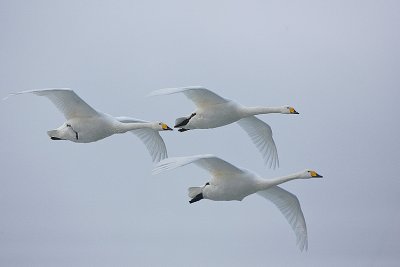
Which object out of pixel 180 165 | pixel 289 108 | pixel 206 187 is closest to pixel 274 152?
pixel 289 108

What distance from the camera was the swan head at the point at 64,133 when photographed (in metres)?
34.2

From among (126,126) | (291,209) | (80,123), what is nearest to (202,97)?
(126,126)

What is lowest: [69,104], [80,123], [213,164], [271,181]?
[271,181]

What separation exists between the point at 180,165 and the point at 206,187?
14.4ft

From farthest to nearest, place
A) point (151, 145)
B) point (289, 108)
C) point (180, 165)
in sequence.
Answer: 1. point (151, 145)
2. point (289, 108)
3. point (180, 165)

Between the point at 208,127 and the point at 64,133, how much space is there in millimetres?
4277

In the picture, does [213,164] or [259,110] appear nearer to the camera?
[213,164]

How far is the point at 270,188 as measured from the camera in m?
35.3

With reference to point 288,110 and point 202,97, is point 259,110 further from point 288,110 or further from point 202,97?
point 202,97

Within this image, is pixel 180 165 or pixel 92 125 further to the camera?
pixel 92 125

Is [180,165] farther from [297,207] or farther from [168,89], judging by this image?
[297,207]

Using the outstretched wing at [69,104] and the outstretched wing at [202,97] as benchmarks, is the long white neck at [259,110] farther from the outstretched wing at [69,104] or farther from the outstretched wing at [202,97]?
the outstretched wing at [69,104]

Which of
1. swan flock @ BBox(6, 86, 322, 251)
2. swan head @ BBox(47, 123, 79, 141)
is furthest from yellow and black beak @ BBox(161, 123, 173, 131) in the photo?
swan head @ BBox(47, 123, 79, 141)

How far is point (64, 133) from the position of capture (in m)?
34.3
